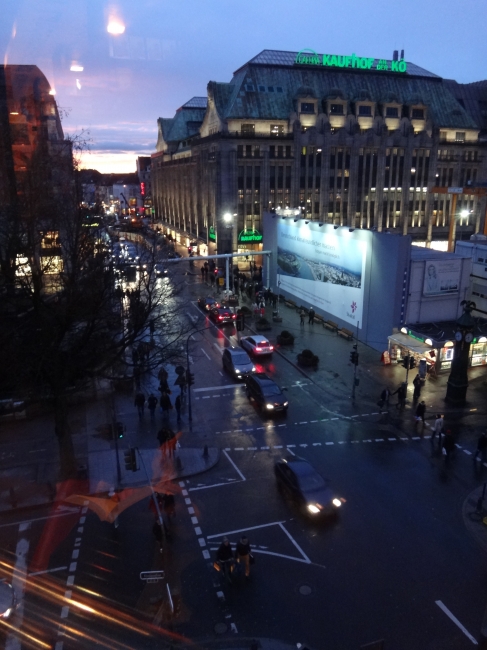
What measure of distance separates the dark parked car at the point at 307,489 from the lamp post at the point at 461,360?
1100 cm

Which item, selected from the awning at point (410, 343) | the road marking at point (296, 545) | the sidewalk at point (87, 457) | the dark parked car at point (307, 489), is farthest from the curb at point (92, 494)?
the awning at point (410, 343)

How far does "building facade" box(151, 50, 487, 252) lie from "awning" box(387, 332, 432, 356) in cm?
3539

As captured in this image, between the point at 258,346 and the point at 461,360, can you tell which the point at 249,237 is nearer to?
the point at 258,346

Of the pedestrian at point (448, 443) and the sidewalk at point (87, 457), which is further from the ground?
the pedestrian at point (448, 443)

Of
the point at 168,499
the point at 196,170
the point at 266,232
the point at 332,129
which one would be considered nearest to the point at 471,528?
the point at 168,499

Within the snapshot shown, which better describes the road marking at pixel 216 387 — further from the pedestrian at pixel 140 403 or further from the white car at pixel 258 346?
the white car at pixel 258 346

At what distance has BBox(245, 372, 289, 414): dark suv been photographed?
22.7m

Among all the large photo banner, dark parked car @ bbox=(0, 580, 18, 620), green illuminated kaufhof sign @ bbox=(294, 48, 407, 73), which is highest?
green illuminated kaufhof sign @ bbox=(294, 48, 407, 73)

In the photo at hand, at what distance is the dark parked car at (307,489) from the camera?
15.0 metres

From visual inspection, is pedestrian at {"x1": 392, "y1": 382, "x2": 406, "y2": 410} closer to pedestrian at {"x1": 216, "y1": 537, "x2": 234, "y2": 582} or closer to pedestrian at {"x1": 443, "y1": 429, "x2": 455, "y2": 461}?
pedestrian at {"x1": 443, "y1": 429, "x2": 455, "y2": 461}

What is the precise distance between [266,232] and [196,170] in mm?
28454

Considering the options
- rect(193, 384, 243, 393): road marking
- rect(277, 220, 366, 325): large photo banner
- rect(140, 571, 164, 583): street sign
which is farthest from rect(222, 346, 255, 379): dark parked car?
rect(140, 571, 164, 583): street sign

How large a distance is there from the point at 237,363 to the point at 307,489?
12865 mm

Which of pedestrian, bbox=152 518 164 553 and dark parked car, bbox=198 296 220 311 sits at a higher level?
dark parked car, bbox=198 296 220 311
